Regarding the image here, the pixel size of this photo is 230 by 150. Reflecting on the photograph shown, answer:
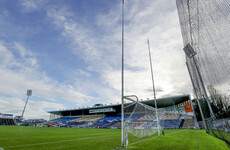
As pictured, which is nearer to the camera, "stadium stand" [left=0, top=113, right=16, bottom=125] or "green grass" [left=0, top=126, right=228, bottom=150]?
"green grass" [left=0, top=126, right=228, bottom=150]

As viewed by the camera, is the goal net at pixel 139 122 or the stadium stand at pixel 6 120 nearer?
the goal net at pixel 139 122

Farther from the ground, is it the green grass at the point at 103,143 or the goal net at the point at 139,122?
the goal net at the point at 139,122

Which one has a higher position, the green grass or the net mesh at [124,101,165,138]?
the net mesh at [124,101,165,138]

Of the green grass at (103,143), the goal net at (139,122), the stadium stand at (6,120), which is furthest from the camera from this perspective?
the stadium stand at (6,120)

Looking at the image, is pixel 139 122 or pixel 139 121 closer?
pixel 139 122

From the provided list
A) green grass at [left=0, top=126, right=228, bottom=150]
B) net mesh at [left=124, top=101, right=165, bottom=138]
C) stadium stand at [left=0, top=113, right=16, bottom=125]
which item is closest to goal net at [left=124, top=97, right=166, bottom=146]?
net mesh at [left=124, top=101, right=165, bottom=138]

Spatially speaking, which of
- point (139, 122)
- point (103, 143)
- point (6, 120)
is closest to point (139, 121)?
point (139, 122)

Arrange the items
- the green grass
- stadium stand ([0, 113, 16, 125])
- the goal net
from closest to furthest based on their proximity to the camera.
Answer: the green grass → the goal net → stadium stand ([0, 113, 16, 125])

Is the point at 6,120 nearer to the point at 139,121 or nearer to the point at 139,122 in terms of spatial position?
the point at 139,121

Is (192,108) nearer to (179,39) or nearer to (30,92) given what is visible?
(179,39)

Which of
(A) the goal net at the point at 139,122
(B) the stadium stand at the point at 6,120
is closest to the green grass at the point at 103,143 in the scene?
(A) the goal net at the point at 139,122

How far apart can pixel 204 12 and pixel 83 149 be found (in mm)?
8119

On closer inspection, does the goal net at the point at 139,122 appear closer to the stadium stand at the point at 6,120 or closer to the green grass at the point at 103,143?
the green grass at the point at 103,143

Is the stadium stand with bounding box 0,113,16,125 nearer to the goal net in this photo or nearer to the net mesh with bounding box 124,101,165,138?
the goal net
